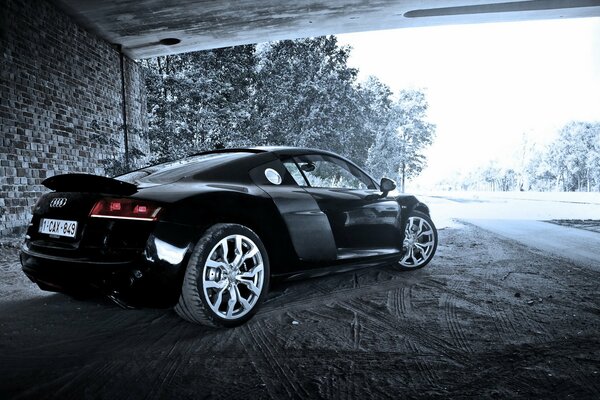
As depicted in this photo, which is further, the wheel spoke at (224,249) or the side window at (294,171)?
the side window at (294,171)

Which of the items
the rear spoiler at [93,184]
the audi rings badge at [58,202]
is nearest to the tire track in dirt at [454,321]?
the rear spoiler at [93,184]

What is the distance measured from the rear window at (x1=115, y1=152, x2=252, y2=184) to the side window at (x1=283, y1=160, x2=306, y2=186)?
1.19 feet

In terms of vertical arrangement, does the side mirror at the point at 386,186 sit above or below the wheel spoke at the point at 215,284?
above

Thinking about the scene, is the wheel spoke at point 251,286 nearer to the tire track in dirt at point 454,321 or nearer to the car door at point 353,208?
the car door at point 353,208

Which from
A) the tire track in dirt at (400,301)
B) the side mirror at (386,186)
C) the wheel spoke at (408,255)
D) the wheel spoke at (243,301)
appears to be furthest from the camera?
the wheel spoke at (408,255)

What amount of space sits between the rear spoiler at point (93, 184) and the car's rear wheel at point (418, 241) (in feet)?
10.8

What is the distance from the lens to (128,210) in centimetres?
259

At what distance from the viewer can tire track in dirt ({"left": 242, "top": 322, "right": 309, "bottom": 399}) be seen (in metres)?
1.97

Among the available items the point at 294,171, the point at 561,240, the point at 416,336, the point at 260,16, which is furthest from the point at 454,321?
the point at 260,16

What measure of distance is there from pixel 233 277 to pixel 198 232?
44 centimetres

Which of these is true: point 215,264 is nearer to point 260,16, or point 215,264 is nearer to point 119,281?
point 119,281

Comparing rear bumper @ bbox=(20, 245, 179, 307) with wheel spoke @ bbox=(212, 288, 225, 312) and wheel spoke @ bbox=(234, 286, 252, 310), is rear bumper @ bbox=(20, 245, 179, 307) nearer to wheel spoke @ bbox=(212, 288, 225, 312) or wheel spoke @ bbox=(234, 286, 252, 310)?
wheel spoke @ bbox=(212, 288, 225, 312)

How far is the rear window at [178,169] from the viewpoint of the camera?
10.3 ft

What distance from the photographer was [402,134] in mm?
38125
